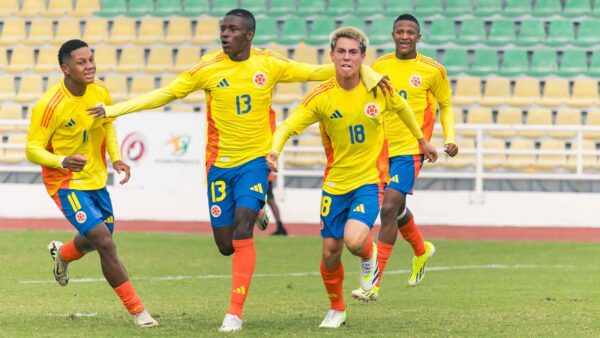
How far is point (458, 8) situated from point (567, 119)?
3.23m

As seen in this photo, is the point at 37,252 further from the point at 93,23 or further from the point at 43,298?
the point at 93,23

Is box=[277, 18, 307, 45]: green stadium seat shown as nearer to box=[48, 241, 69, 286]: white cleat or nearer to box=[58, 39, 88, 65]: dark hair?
box=[48, 241, 69, 286]: white cleat

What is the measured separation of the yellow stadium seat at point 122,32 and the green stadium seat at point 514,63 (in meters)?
7.40

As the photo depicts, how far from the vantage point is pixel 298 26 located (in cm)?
2458

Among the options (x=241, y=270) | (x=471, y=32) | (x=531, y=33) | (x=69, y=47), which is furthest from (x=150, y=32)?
(x=241, y=270)

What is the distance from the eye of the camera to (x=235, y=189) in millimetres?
9219

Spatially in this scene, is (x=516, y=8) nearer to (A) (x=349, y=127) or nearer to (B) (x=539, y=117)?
(B) (x=539, y=117)

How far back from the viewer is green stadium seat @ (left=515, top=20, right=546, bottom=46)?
2378cm

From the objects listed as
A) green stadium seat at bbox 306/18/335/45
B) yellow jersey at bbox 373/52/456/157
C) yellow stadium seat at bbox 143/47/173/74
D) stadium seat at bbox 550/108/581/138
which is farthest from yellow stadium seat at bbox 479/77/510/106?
yellow jersey at bbox 373/52/456/157

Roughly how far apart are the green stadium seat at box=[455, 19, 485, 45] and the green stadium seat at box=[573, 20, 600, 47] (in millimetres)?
1772

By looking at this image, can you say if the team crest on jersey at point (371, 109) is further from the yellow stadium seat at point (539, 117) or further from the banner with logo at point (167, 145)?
the yellow stadium seat at point (539, 117)

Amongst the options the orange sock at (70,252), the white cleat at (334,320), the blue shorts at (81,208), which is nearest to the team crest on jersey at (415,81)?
the white cleat at (334,320)

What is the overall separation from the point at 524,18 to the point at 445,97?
43.1ft

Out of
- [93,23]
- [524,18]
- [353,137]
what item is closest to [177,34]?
[93,23]
